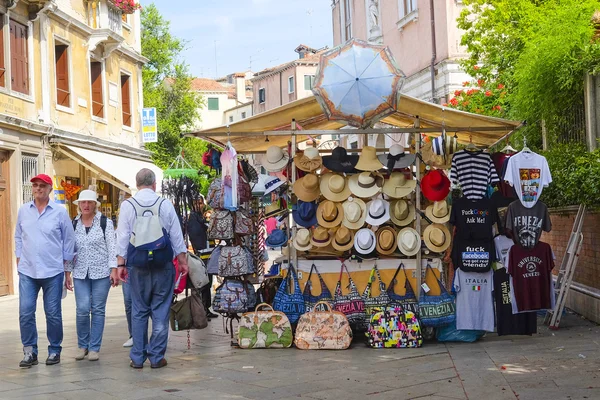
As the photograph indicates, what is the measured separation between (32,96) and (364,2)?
43.1 ft

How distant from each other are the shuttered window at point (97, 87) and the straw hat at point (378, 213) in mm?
15198

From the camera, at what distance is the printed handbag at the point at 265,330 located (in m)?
9.18

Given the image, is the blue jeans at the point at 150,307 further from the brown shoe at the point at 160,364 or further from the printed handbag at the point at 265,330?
the printed handbag at the point at 265,330

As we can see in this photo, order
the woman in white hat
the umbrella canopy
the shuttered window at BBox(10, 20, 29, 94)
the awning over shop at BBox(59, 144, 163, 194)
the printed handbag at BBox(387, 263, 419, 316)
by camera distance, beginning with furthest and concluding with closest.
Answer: the awning over shop at BBox(59, 144, 163, 194) → the shuttered window at BBox(10, 20, 29, 94) → the printed handbag at BBox(387, 263, 419, 316) → the umbrella canopy → the woman in white hat

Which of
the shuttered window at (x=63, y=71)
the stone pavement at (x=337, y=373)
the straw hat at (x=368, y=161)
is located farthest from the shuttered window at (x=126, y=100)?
the straw hat at (x=368, y=161)

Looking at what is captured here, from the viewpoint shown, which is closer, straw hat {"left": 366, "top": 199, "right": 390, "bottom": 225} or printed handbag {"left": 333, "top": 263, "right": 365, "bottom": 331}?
printed handbag {"left": 333, "top": 263, "right": 365, "bottom": 331}

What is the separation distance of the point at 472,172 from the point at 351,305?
1937 millimetres

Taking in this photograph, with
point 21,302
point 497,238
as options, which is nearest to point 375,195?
point 497,238

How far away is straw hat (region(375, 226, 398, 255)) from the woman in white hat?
9.27ft

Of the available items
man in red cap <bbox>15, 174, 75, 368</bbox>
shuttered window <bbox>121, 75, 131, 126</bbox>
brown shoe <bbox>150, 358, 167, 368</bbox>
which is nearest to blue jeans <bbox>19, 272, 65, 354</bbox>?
man in red cap <bbox>15, 174, 75, 368</bbox>

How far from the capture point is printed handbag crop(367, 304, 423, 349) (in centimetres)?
904

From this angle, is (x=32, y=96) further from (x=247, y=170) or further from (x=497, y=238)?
(x=497, y=238)

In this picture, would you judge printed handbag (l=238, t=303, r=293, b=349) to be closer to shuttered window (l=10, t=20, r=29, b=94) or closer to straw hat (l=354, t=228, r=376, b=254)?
straw hat (l=354, t=228, r=376, b=254)

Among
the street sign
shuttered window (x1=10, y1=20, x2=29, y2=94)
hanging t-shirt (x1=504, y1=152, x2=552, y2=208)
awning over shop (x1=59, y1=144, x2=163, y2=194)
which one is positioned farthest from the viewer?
the street sign
